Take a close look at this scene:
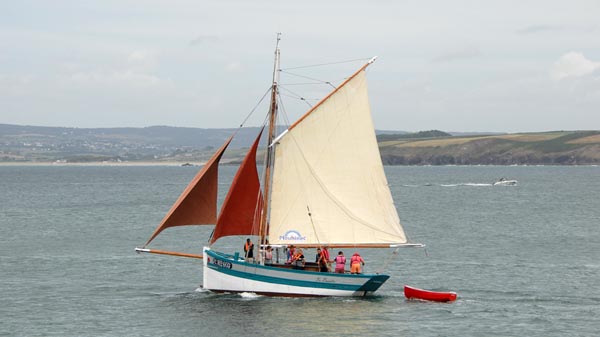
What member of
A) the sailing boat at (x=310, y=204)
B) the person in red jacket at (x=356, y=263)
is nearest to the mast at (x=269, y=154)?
the sailing boat at (x=310, y=204)

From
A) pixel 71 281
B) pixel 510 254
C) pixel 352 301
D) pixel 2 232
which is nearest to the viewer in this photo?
pixel 352 301

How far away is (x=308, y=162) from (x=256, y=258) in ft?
19.0

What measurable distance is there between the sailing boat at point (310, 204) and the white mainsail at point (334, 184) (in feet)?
0.17

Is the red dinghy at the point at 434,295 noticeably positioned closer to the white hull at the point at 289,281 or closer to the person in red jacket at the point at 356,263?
the white hull at the point at 289,281

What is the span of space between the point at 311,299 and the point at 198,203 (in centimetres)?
764

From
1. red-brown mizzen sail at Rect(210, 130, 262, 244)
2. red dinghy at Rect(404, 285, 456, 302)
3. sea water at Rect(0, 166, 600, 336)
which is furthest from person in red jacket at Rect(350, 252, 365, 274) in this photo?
red-brown mizzen sail at Rect(210, 130, 262, 244)

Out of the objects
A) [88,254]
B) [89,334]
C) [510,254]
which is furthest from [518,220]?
[89,334]

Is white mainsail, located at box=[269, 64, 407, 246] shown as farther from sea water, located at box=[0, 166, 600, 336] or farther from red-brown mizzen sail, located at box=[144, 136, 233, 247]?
sea water, located at box=[0, 166, 600, 336]

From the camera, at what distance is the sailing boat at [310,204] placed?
48.8 m

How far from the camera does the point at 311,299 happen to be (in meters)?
48.9

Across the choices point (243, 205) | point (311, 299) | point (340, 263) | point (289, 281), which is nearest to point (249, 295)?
point (289, 281)

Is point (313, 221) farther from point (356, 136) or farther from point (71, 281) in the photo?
point (71, 281)

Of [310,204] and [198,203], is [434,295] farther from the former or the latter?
[198,203]

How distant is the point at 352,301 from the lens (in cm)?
4878
